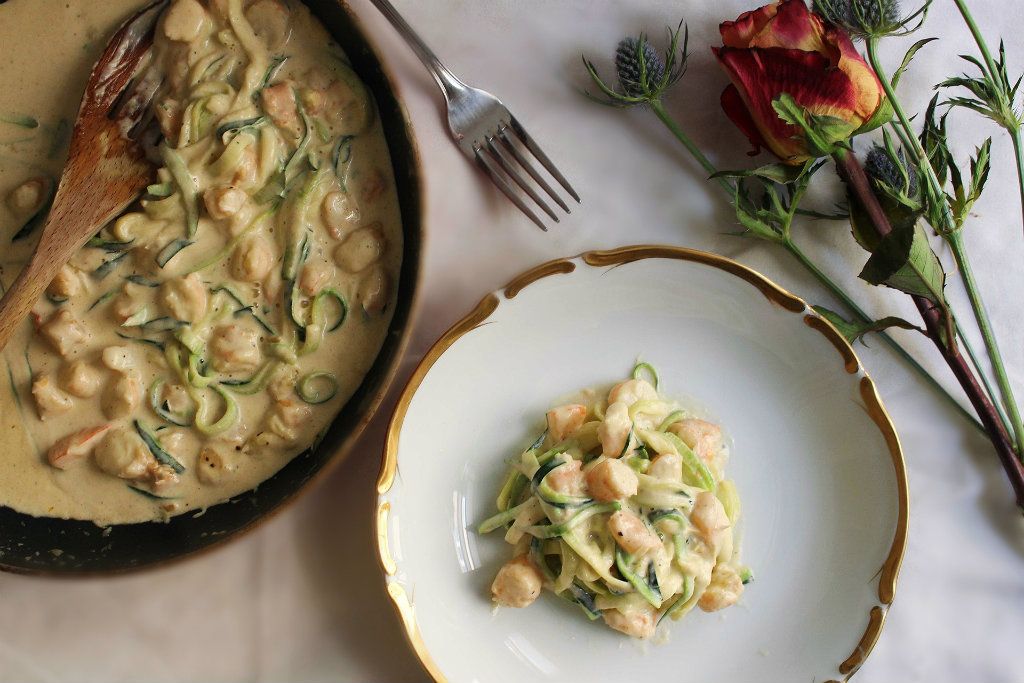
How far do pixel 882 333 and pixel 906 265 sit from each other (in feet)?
1.14

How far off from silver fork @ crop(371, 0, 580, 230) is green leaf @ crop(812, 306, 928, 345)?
71 cm

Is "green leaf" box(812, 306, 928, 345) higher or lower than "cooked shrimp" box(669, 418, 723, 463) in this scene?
higher

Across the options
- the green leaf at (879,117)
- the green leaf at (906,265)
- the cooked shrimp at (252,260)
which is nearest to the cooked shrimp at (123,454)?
the cooked shrimp at (252,260)

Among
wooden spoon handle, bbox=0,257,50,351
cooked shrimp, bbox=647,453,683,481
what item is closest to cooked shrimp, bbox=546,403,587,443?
cooked shrimp, bbox=647,453,683,481

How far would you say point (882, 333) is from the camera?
2.18 m

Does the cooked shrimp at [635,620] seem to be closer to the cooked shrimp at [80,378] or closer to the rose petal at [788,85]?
the rose petal at [788,85]

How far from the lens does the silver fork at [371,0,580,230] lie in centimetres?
208

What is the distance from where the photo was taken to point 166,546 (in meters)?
2.03

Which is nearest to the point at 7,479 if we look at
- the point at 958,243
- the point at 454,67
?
the point at 454,67

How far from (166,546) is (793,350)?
1632 mm

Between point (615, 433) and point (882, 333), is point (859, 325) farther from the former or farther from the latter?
point (615, 433)

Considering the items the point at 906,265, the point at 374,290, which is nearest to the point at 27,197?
the point at 374,290

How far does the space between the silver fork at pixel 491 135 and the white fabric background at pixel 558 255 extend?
64 millimetres

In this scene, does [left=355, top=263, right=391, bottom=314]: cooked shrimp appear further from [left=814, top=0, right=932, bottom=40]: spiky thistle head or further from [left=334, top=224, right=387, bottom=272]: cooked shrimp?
[left=814, top=0, right=932, bottom=40]: spiky thistle head
